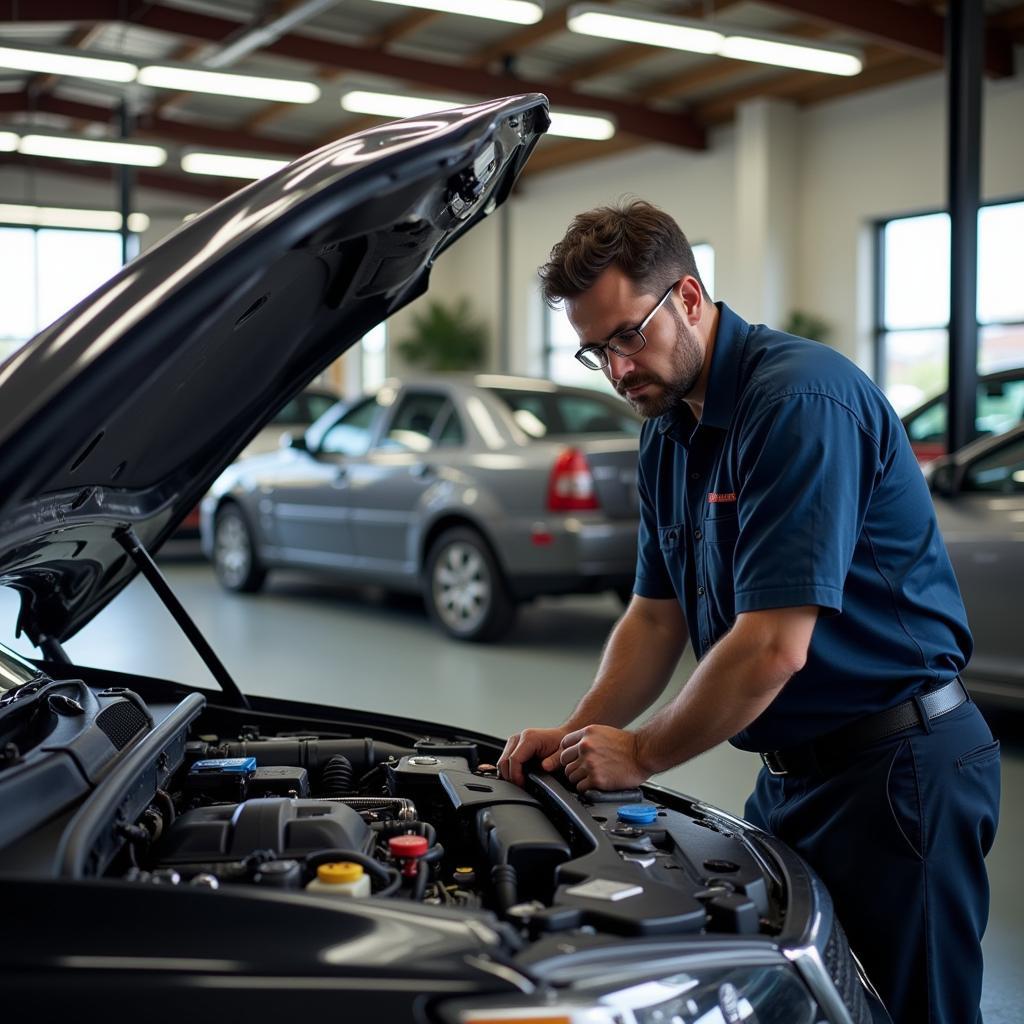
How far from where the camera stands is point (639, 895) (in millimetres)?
1381

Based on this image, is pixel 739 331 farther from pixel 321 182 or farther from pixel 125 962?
pixel 125 962

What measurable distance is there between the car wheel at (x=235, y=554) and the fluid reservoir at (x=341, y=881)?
7491mm

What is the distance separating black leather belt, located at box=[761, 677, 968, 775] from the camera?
1883 mm

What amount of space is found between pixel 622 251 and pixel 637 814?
2.73 ft

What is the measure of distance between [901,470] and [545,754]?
2.33 ft

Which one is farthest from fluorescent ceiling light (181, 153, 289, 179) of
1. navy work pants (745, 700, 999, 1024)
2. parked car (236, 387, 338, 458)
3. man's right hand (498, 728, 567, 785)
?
navy work pants (745, 700, 999, 1024)

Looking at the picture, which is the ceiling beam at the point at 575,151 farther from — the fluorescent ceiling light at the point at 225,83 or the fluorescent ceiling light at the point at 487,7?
the fluorescent ceiling light at the point at 487,7

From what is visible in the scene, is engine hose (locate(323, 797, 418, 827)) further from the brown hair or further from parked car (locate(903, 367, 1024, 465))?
parked car (locate(903, 367, 1024, 465))

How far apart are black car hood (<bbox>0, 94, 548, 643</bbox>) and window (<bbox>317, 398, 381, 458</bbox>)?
541 cm

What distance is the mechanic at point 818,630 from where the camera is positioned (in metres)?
1.74

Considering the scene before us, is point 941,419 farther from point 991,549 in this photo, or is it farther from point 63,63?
point 63,63

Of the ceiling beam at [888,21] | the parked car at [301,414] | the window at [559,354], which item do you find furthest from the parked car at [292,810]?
the window at [559,354]

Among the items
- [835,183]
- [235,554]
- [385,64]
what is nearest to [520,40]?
[385,64]

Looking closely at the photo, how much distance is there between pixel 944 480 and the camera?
486cm
